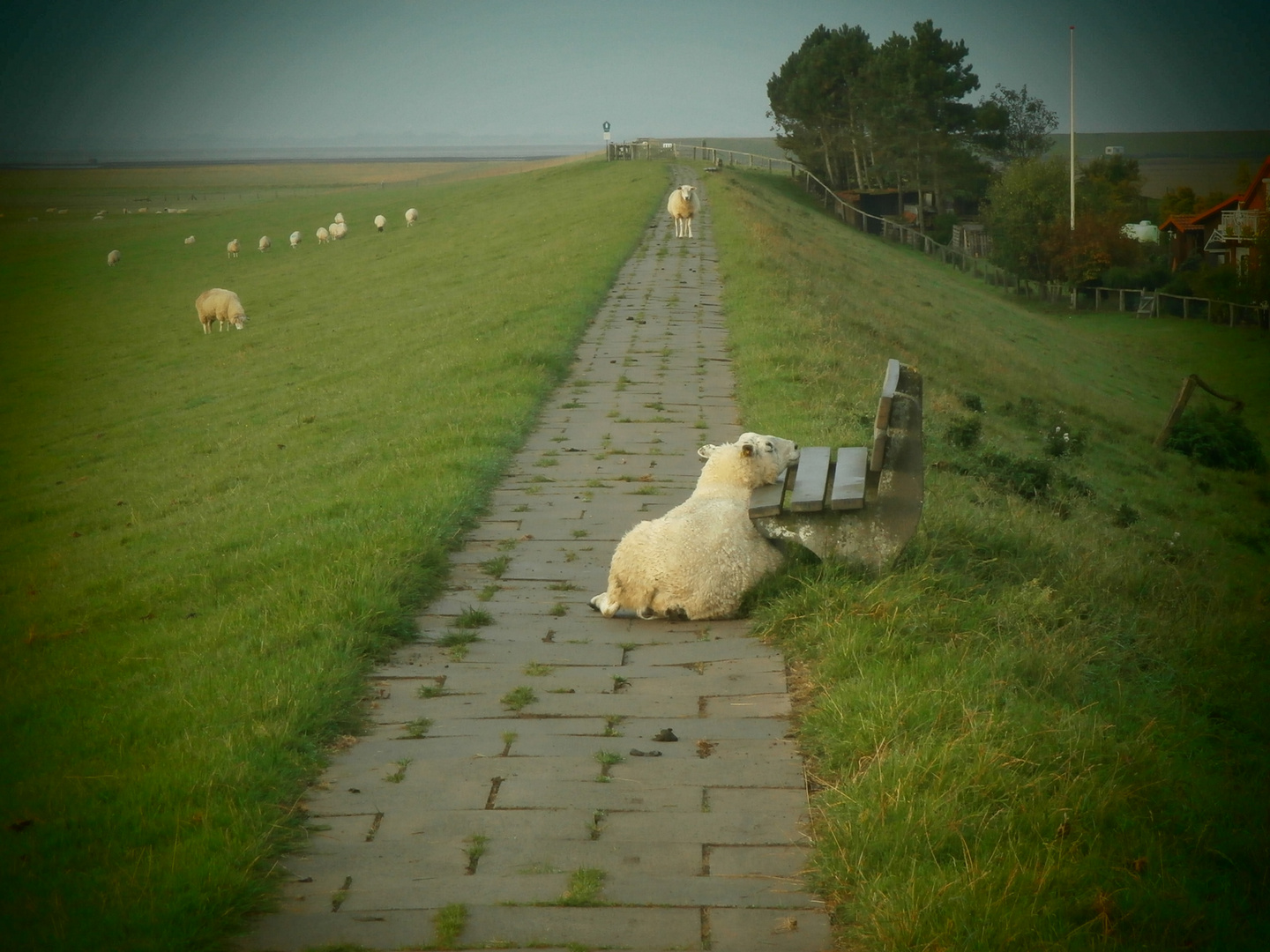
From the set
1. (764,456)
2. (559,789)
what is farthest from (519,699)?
(764,456)

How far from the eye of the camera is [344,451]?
1155 centimetres

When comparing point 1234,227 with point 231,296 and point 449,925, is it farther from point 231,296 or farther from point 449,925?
point 231,296

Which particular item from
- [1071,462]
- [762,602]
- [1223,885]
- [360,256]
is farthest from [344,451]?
[360,256]

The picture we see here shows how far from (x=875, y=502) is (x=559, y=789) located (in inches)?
112

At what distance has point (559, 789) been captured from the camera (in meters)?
4.35

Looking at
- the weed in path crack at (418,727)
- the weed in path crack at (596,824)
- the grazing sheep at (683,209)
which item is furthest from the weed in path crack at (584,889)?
the grazing sheep at (683,209)

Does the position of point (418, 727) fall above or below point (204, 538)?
above

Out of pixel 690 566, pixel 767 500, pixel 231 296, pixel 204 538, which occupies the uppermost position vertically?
pixel 231 296

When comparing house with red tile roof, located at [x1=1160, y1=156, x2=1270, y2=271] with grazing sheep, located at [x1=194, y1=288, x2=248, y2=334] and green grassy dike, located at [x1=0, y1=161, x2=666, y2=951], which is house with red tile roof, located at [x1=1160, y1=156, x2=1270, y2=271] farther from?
grazing sheep, located at [x1=194, y1=288, x2=248, y2=334]

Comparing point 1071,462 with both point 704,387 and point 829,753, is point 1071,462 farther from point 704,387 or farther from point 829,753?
point 829,753

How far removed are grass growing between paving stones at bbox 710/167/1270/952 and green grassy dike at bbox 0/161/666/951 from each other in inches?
86.3

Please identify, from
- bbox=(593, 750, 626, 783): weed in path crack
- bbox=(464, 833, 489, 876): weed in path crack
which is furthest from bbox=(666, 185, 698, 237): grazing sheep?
bbox=(464, 833, 489, 876): weed in path crack

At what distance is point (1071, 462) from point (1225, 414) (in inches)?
255

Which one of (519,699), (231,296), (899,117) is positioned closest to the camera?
(519,699)
